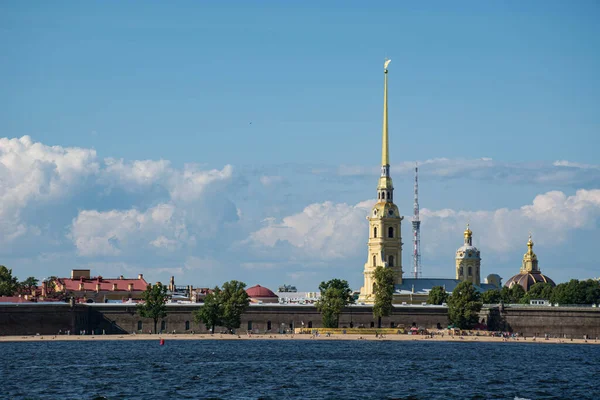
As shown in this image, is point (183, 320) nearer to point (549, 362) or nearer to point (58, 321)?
point (58, 321)

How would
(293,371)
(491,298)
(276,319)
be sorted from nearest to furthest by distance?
Answer: (293,371)
(276,319)
(491,298)

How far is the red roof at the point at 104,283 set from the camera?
187 metres

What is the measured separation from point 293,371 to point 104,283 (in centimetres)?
9272

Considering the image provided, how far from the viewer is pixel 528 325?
169250 mm

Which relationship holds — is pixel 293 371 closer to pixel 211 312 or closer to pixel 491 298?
pixel 211 312

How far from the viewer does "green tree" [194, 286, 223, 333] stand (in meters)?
160

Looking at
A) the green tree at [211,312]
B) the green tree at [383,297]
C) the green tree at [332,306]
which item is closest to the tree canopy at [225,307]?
the green tree at [211,312]

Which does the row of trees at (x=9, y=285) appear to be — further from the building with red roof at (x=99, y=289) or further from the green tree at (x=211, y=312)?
the green tree at (x=211, y=312)

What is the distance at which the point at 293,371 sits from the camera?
4006 inches

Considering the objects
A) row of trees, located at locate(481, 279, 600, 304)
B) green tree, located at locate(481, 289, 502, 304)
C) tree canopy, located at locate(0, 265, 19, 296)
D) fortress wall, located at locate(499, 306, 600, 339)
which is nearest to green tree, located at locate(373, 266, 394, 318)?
fortress wall, located at locate(499, 306, 600, 339)

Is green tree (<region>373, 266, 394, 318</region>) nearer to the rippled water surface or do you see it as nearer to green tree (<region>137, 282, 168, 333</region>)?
the rippled water surface

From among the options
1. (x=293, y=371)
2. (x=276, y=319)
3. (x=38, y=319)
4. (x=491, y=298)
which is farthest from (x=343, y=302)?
(x=293, y=371)

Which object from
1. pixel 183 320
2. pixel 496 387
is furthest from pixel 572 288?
pixel 496 387

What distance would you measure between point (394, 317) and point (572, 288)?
3640cm
